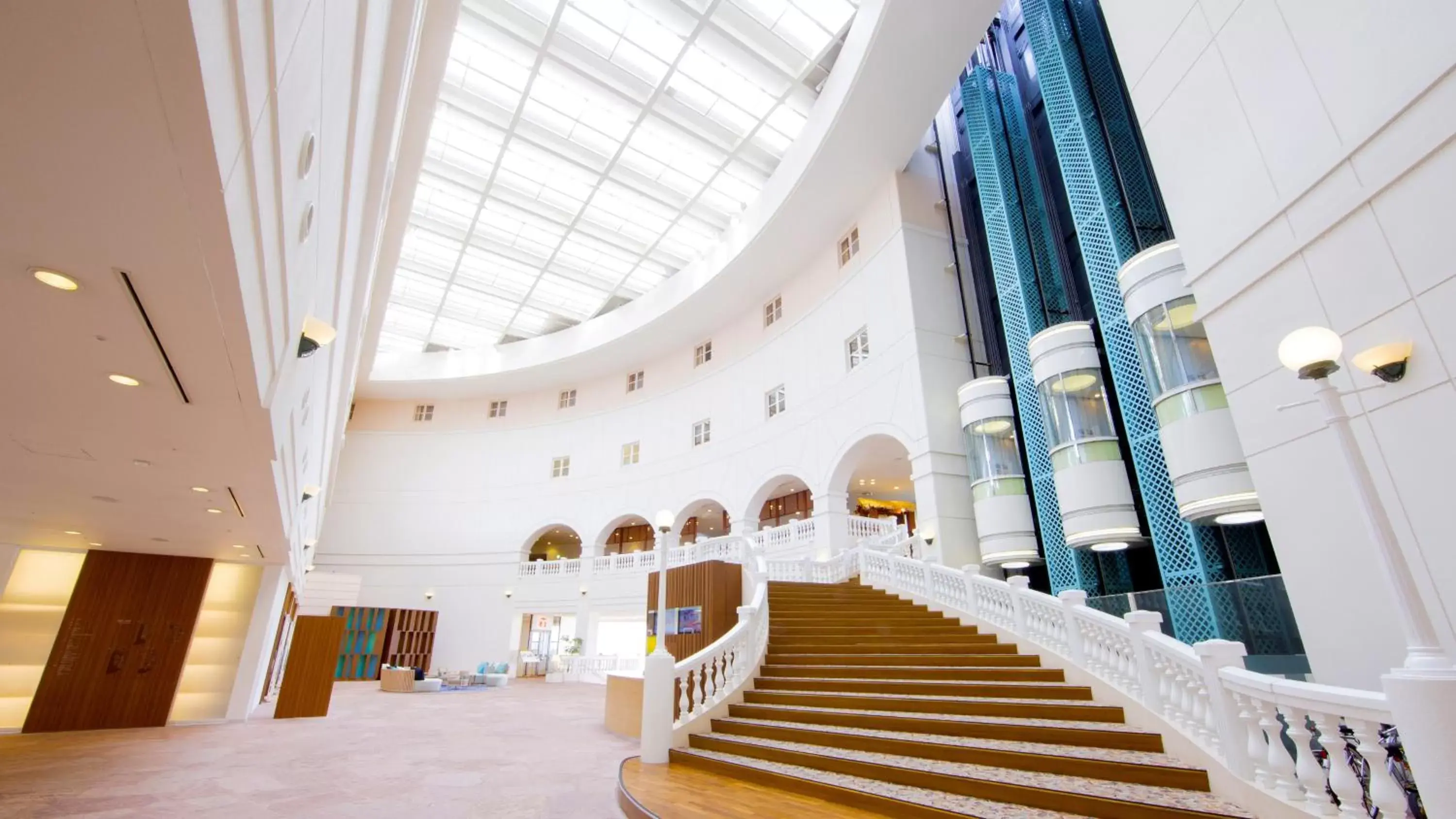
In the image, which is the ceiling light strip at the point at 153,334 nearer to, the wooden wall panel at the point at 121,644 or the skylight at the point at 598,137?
the wooden wall panel at the point at 121,644

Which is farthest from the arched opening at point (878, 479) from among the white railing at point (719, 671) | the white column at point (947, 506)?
the white railing at point (719, 671)

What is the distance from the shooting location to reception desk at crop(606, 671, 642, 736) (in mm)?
8445

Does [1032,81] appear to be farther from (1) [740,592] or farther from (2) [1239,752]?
(2) [1239,752]

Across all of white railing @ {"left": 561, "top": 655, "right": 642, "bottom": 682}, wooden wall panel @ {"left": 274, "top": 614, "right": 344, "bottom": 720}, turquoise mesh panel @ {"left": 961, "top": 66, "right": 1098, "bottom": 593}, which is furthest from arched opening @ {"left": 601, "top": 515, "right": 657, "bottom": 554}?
turquoise mesh panel @ {"left": 961, "top": 66, "right": 1098, "bottom": 593}

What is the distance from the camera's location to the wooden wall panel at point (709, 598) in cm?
1064

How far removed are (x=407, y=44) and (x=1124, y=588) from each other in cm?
1199

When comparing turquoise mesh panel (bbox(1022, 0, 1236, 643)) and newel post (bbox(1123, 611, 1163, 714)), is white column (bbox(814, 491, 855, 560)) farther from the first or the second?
newel post (bbox(1123, 611, 1163, 714))

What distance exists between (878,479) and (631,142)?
445 inches

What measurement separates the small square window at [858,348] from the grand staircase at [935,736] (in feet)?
24.6

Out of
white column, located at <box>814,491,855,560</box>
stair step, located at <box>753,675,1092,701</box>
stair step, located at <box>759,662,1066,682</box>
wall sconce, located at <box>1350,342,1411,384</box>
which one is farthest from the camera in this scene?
white column, located at <box>814,491,855,560</box>

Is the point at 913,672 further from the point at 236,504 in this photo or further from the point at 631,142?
the point at 631,142

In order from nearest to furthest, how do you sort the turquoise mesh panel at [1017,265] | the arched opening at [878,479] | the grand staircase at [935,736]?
1. the grand staircase at [935,736]
2. the turquoise mesh panel at [1017,265]
3. the arched opening at [878,479]

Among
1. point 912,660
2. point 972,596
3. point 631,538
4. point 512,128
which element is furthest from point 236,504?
point 631,538

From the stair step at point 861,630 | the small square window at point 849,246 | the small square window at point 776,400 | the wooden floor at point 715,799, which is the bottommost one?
the wooden floor at point 715,799
